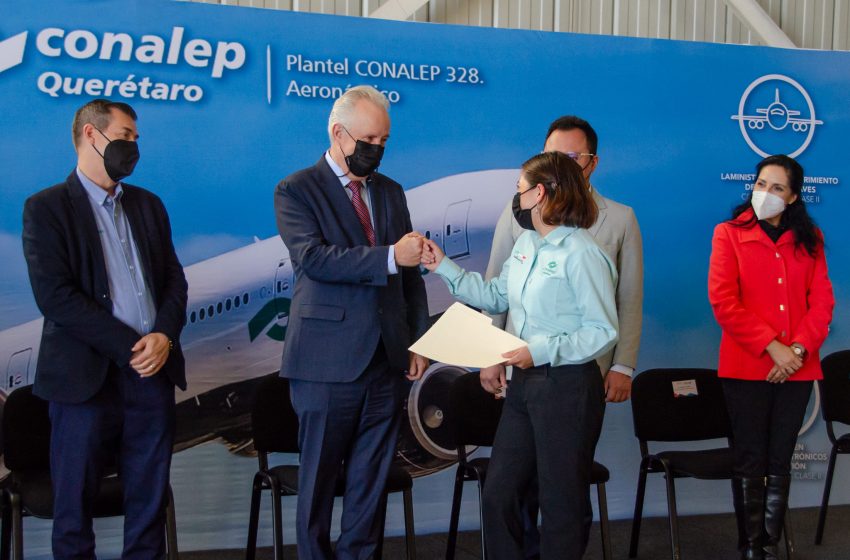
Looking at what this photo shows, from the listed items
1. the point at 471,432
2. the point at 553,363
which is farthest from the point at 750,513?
the point at 553,363

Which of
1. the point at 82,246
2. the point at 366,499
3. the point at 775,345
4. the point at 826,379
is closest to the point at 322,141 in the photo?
the point at 82,246

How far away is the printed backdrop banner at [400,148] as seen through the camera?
13.6 ft

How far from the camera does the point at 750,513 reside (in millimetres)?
3939

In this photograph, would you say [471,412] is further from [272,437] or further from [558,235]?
[558,235]

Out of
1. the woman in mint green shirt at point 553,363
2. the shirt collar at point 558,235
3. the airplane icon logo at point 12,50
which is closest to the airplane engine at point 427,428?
the woman in mint green shirt at point 553,363

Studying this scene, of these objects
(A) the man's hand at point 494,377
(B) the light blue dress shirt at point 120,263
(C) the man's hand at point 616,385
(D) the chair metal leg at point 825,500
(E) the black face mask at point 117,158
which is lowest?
(D) the chair metal leg at point 825,500

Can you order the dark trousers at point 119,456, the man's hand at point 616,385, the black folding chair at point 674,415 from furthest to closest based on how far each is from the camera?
the black folding chair at point 674,415, the man's hand at point 616,385, the dark trousers at point 119,456

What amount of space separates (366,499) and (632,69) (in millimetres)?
2965

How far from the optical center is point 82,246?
123 inches

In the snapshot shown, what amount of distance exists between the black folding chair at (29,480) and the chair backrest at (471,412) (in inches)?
50.5

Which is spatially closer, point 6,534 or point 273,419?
point 6,534

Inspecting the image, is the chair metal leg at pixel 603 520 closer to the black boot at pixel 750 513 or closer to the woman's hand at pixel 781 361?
the black boot at pixel 750 513

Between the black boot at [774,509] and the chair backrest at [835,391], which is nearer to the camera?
the black boot at [774,509]

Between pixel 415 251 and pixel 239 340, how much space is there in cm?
169
